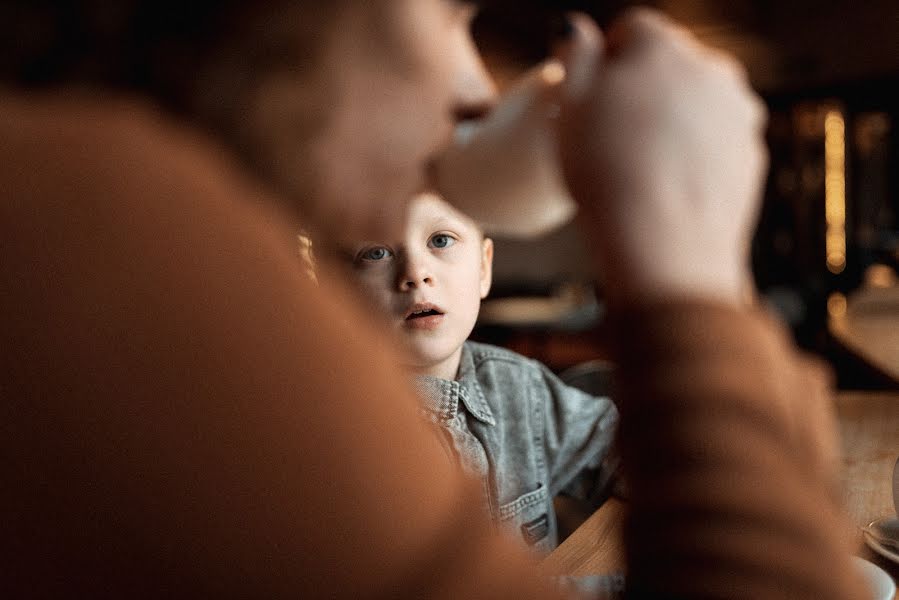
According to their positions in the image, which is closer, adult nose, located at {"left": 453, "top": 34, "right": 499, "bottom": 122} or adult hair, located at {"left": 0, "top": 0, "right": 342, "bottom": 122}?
adult hair, located at {"left": 0, "top": 0, "right": 342, "bottom": 122}

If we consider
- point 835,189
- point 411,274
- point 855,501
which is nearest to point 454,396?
point 411,274

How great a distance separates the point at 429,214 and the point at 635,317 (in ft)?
1.65

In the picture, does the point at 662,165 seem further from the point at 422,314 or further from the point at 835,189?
the point at 835,189

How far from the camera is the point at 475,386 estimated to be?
0.96m

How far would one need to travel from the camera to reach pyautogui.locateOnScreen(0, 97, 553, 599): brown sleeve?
319 mm

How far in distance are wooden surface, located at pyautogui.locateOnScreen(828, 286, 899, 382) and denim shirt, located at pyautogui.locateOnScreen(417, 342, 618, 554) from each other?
0.81 meters

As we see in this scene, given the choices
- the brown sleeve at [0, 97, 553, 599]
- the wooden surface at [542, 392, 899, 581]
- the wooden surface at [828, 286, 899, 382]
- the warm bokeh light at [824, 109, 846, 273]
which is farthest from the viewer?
the warm bokeh light at [824, 109, 846, 273]

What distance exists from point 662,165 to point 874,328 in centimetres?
200

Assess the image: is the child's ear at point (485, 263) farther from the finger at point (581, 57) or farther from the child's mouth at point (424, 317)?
the finger at point (581, 57)

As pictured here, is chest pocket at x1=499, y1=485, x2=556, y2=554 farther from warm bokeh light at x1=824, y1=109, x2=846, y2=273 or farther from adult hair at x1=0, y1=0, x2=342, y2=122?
warm bokeh light at x1=824, y1=109, x2=846, y2=273

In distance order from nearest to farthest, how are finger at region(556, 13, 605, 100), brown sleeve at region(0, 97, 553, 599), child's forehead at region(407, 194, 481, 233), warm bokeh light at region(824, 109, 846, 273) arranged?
1. brown sleeve at region(0, 97, 553, 599)
2. finger at region(556, 13, 605, 100)
3. child's forehead at region(407, 194, 481, 233)
4. warm bokeh light at region(824, 109, 846, 273)

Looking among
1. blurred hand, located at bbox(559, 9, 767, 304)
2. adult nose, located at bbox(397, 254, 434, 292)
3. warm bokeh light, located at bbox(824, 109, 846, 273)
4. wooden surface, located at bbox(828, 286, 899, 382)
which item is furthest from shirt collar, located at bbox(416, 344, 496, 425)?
warm bokeh light, located at bbox(824, 109, 846, 273)

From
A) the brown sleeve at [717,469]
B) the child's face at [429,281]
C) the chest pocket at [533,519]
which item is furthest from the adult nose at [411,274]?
the brown sleeve at [717,469]

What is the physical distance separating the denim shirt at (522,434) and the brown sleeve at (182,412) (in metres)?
0.53
